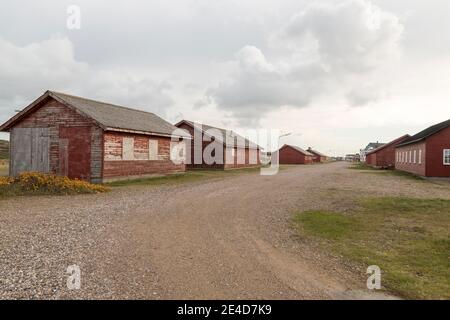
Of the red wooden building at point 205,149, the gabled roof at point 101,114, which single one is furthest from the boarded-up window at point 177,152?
the red wooden building at point 205,149

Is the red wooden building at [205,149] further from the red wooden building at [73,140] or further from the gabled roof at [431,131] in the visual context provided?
the gabled roof at [431,131]

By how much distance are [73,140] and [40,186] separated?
5.61 metres

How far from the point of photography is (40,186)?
16.8 metres

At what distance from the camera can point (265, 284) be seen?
18.0ft

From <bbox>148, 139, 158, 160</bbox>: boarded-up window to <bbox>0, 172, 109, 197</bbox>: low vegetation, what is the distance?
8.77 metres

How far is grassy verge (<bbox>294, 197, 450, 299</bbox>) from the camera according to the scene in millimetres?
5805

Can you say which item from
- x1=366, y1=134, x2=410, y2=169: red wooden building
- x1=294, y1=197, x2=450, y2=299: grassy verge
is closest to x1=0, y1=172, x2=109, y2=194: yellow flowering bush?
x1=294, y1=197, x2=450, y2=299: grassy verge

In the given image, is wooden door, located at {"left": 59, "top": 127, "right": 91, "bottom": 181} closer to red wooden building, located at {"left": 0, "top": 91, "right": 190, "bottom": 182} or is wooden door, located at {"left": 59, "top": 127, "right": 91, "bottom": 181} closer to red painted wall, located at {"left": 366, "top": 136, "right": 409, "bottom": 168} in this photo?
red wooden building, located at {"left": 0, "top": 91, "right": 190, "bottom": 182}

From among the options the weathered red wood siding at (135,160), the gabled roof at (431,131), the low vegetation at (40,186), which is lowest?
the low vegetation at (40,186)

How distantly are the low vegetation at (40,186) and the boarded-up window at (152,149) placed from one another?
877 cm

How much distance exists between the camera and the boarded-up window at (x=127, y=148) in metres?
23.1

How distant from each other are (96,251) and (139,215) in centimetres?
411

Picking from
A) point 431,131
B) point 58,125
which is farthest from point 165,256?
point 431,131
